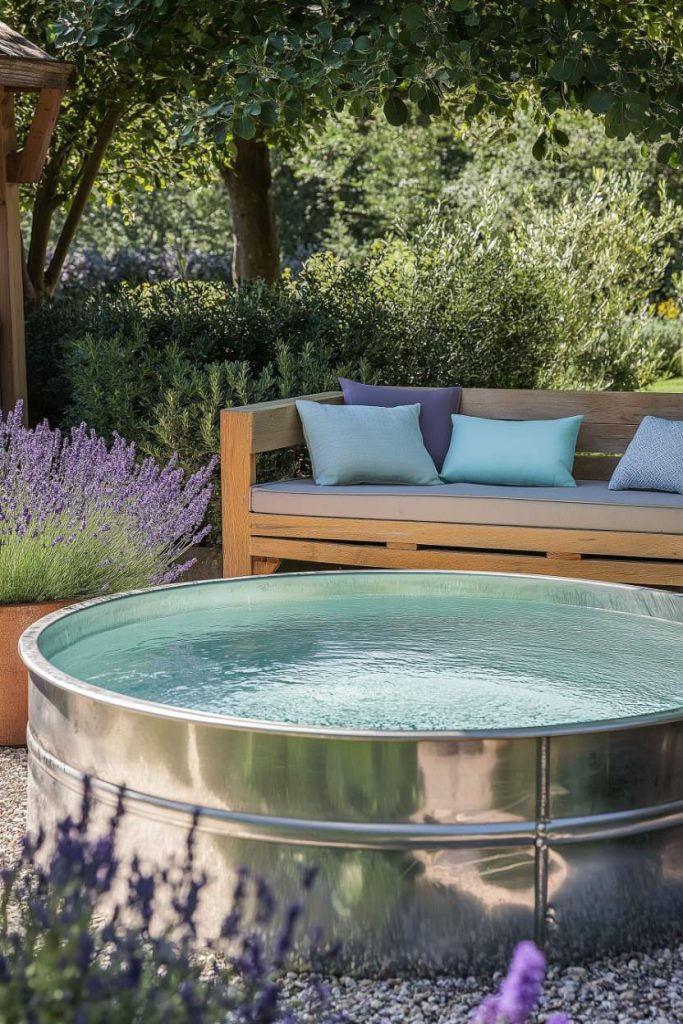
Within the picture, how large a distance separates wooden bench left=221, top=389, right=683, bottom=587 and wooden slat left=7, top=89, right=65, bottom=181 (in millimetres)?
2146

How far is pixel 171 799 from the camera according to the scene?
245cm

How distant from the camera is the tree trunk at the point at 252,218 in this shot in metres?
9.89

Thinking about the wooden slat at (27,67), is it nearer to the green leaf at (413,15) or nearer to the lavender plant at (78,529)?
the green leaf at (413,15)

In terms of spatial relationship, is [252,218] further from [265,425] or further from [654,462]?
[654,462]

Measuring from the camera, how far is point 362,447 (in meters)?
5.30

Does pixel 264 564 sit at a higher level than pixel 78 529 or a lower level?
lower

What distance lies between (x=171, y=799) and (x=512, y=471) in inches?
122

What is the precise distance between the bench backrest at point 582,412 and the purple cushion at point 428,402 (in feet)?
0.31

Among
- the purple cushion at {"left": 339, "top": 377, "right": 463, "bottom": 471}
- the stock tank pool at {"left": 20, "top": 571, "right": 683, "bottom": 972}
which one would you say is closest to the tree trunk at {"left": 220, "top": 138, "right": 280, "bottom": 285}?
the purple cushion at {"left": 339, "top": 377, "right": 463, "bottom": 471}

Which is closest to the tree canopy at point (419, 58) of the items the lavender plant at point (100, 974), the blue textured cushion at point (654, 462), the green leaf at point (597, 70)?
the green leaf at point (597, 70)

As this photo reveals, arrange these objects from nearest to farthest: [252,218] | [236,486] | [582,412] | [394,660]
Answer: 1. [394,660]
2. [236,486]
3. [582,412]
4. [252,218]

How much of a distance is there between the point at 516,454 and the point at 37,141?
3111mm

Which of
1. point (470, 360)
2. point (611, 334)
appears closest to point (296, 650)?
point (470, 360)

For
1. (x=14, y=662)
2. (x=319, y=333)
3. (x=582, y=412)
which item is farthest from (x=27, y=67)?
(x=14, y=662)
